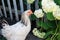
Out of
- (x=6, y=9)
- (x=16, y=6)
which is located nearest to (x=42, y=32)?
(x=16, y=6)

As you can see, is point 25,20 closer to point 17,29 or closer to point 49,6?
point 17,29

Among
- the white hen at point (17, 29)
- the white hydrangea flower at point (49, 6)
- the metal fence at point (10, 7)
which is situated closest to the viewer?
the white hydrangea flower at point (49, 6)

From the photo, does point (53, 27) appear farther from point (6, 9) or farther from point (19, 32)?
point (6, 9)

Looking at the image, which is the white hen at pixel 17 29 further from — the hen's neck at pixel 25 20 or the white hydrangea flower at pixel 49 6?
the white hydrangea flower at pixel 49 6

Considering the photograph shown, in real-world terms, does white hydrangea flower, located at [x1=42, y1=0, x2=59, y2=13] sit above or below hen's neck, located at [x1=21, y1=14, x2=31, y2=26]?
above

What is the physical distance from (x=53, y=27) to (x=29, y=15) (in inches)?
21.2

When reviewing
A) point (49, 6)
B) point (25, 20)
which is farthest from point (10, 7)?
point (49, 6)

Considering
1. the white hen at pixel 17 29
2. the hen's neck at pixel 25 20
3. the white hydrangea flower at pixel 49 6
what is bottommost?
the white hen at pixel 17 29

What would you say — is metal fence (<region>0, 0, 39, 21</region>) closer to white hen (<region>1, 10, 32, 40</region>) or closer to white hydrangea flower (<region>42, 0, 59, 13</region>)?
white hen (<region>1, 10, 32, 40</region>)

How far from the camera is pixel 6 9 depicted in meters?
2.56

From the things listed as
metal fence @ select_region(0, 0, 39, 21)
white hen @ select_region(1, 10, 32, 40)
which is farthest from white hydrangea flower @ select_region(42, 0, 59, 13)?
metal fence @ select_region(0, 0, 39, 21)

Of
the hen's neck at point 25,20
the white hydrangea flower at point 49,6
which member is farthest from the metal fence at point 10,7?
the white hydrangea flower at point 49,6

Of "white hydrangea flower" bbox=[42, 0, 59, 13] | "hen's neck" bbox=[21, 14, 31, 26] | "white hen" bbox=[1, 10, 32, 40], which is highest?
"white hydrangea flower" bbox=[42, 0, 59, 13]

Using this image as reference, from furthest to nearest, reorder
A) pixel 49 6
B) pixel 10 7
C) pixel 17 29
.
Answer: pixel 10 7 → pixel 17 29 → pixel 49 6
